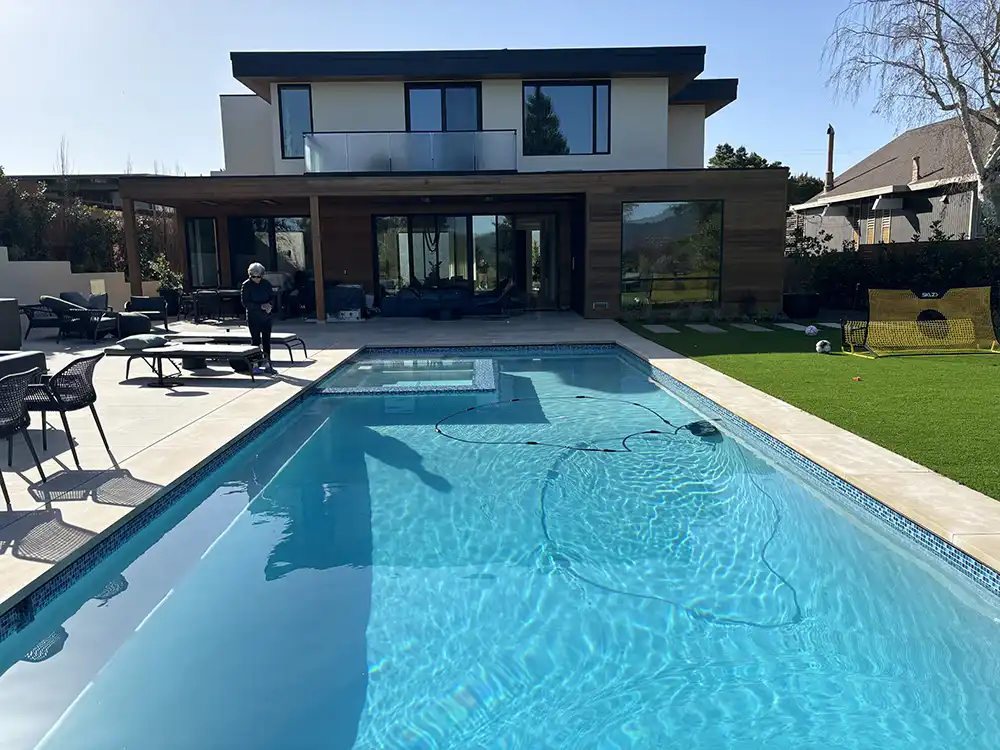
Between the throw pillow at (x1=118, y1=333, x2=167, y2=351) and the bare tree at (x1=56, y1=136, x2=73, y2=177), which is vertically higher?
the bare tree at (x1=56, y1=136, x2=73, y2=177)

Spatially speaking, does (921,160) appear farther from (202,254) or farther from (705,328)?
(202,254)

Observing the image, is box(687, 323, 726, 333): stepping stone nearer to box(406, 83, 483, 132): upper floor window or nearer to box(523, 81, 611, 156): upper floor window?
box(523, 81, 611, 156): upper floor window

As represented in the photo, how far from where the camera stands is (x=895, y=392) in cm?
787

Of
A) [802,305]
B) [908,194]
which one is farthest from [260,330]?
[908,194]

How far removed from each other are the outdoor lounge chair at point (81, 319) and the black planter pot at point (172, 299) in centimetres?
408

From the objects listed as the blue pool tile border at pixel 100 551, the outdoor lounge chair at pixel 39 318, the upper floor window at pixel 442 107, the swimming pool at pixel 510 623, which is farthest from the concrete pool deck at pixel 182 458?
the upper floor window at pixel 442 107

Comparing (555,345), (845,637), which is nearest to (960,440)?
(845,637)

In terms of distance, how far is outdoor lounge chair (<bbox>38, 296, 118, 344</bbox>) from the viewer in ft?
40.4

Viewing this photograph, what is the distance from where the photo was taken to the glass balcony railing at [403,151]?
1623cm

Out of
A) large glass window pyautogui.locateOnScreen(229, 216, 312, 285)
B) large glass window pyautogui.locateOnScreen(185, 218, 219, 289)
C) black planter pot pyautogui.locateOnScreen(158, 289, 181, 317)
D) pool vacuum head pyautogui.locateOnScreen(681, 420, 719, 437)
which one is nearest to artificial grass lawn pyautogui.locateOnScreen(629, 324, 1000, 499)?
pool vacuum head pyautogui.locateOnScreen(681, 420, 719, 437)

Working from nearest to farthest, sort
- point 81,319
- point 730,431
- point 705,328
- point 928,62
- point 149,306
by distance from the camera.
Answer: point 730,431 → point 81,319 → point 705,328 → point 149,306 → point 928,62

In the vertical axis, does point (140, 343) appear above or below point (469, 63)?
below

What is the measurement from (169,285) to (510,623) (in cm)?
1729

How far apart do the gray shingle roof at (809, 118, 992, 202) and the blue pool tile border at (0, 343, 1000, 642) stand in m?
17.2
